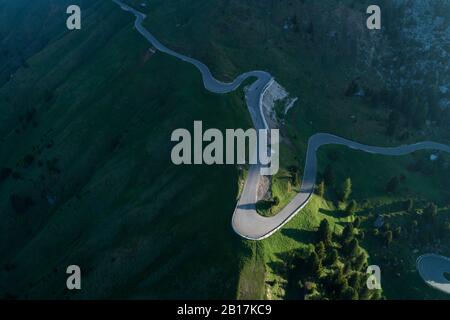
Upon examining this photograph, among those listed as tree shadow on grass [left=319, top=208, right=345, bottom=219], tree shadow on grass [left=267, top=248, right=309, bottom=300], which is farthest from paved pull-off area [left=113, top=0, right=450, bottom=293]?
tree shadow on grass [left=267, top=248, right=309, bottom=300]

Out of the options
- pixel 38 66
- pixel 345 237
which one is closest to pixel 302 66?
pixel 345 237

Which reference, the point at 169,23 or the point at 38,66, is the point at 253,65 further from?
the point at 38,66

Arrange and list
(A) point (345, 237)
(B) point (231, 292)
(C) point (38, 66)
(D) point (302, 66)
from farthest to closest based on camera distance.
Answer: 1. (C) point (38, 66)
2. (D) point (302, 66)
3. (A) point (345, 237)
4. (B) point (231, 292)

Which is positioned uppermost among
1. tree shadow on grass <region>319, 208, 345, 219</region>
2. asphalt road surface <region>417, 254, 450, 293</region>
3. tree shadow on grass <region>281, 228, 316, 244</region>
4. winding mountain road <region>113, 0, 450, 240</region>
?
winding mountain road <region>113, 0, 450, 240</region>

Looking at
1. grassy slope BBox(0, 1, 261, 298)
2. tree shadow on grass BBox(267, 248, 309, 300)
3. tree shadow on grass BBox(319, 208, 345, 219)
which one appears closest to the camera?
tree shadow on grass BBox(267, 248, 309, 300)

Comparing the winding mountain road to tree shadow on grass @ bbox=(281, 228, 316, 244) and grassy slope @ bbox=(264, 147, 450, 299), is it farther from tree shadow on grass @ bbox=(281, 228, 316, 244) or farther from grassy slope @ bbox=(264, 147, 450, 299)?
grassy slope @ bbox=(264, 147, 450, 299)

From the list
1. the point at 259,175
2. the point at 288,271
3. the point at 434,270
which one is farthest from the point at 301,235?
the point at 434,270

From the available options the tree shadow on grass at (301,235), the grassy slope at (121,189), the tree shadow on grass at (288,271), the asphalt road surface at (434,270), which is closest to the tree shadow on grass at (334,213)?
the tree shadow on grass at (301,235)
